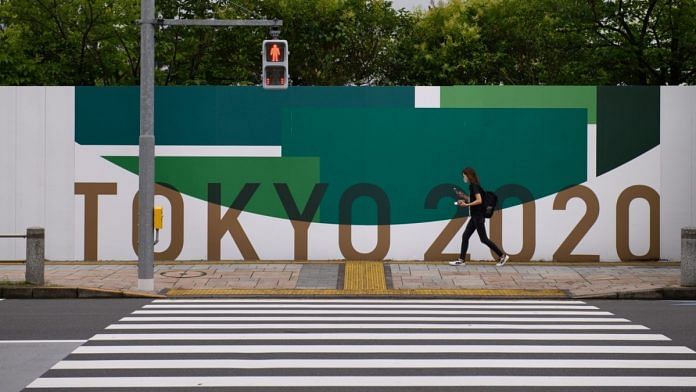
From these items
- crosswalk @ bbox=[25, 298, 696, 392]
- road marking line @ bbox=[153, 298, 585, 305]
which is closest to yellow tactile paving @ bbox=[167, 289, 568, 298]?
road marking line @ bbox=[153, 298, 585, 305]

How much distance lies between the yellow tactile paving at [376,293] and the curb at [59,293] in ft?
2.27

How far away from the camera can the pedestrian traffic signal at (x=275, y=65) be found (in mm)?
16609

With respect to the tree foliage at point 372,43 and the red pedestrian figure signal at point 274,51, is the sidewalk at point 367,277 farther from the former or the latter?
the tree foliage at point 372,43

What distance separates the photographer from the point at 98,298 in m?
15.4

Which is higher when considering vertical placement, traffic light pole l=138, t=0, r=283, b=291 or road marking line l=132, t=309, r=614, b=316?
traffic light pole l=138, t=0, r=283, b=291

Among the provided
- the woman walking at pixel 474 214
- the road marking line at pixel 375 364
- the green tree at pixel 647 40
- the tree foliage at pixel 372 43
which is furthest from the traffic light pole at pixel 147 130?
the green tree at pixel 647 40

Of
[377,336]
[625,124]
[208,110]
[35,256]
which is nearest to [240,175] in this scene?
[208,110]

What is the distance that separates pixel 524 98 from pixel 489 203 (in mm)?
2432

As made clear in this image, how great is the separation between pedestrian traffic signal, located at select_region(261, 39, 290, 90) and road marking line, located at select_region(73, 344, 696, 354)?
267 inches

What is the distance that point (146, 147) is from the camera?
52.2ft

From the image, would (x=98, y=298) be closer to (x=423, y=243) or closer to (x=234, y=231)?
(x=234, y=231)

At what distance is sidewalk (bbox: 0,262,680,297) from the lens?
52.7 ft

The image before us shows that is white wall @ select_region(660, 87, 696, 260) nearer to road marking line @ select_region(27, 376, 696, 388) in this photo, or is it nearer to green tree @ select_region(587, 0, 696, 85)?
road marking line @ select_region(27, 376, 696, 388)

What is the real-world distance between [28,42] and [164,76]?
489cm
